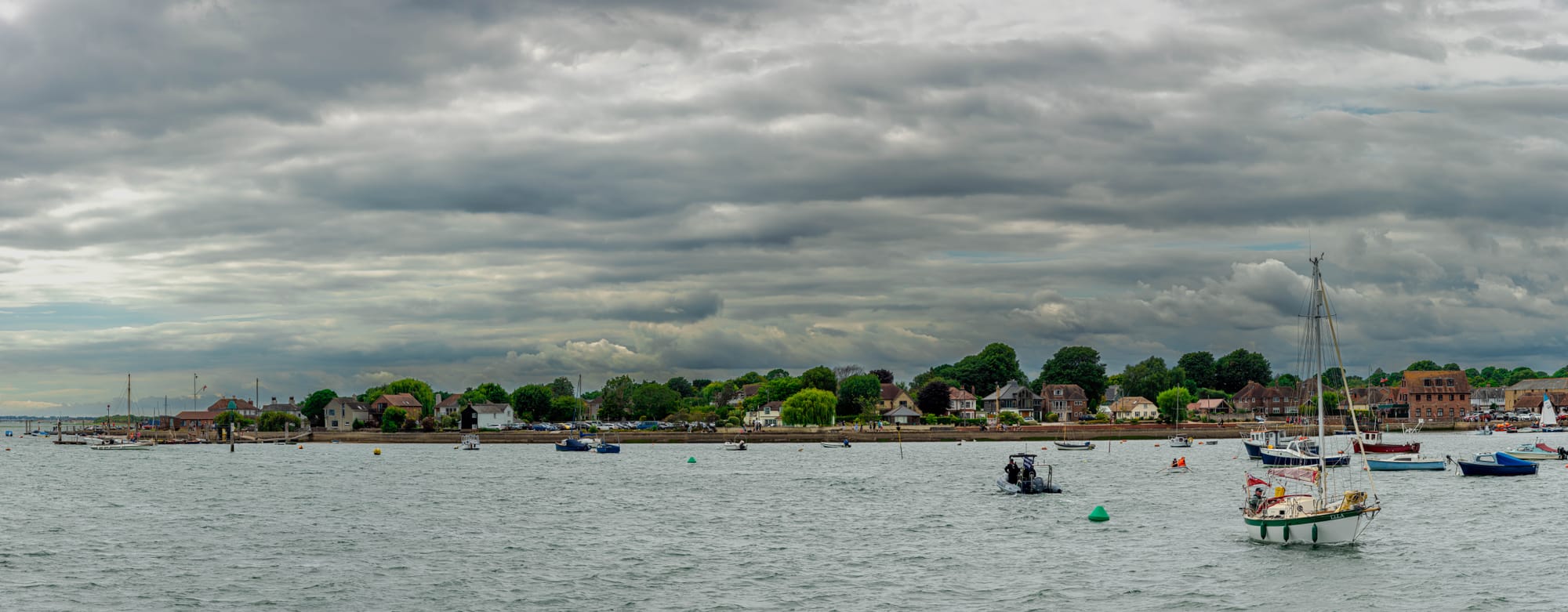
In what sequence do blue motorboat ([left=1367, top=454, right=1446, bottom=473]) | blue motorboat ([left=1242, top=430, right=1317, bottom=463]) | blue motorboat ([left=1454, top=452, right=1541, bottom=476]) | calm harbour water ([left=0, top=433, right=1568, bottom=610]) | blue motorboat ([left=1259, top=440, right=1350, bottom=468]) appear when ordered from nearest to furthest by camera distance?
calm harbour water ([left=0, top=433, right=1568, bottom=610]) → blue motorboat ([left=1454, top=452, right=1541, bottom=476]) → blue motorboat ([left=1259, top=440, right=1350, bottom=468]) → blue motorboat ([left=1367, top=454, right=1446, bottom=473]) → blue motorboat ([left=1242, top=430, right=1317, bottom=463])

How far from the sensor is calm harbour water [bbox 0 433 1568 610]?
43.3 meters

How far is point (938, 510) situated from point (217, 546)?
132ft

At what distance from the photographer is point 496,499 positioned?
275ft

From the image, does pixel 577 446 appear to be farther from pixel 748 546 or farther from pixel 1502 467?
pixel 1502 467

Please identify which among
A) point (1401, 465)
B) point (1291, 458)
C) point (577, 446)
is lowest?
point (577, 446)

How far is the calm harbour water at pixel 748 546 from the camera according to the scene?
43344 mm

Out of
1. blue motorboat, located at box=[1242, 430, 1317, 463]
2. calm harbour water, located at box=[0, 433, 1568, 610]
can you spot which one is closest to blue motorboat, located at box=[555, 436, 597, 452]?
calm harbour water, located at box=[0, 433, 1568, 610]

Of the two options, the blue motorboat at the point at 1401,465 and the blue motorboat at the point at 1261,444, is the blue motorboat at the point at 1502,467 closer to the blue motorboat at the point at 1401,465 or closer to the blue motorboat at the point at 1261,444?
the blue motorboat at the point at 1401,465

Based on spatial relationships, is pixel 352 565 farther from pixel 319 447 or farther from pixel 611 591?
→ pixel 319 447

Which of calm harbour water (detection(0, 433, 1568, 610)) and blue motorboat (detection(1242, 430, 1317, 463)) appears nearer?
calm harbour water (detection(0, 433, 1568, 610))

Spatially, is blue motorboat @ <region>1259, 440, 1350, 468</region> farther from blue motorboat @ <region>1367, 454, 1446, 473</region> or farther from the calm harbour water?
the calm harbour water

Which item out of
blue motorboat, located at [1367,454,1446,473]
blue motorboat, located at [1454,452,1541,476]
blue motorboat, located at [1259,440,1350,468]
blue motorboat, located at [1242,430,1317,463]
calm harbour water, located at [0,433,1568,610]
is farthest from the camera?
blue motorboat, located at [1242,430,1317,463]

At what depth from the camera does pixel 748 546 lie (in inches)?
2259

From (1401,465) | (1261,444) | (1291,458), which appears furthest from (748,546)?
(1261,444)
